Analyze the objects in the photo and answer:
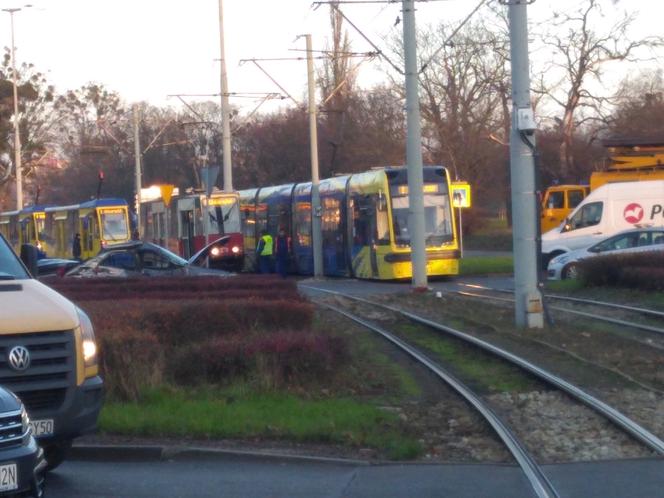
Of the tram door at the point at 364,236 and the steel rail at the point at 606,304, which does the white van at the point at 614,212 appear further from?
the steel rail at the point at 606,304

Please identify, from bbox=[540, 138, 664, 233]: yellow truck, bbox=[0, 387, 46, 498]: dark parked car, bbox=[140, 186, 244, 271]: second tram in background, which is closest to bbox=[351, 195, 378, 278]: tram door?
bbox=[140, 186, 244, 271]: second tram in background

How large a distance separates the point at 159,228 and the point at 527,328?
30.3 m

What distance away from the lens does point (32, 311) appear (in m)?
8.68

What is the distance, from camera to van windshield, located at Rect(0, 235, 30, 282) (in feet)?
32.0

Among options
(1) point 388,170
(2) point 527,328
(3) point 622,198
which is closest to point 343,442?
(2) point 527,328

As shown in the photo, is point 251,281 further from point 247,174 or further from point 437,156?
point 247,174

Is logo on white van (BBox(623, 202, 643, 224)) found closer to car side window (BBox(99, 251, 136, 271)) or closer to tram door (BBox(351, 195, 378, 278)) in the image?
tram door (BBox(351, 195, 378, 278))

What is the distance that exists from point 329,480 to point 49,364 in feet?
7.73

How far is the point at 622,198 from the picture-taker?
112ft

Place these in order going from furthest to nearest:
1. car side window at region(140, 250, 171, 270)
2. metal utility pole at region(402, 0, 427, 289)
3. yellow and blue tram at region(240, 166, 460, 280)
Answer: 1. yellow and blue tram at region(240, 166, 460, 280)
2. car side window at region(140, 250, 171, 270)
3. metal utility pole at region(402, 0, 427, 289)

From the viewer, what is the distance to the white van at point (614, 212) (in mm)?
34031

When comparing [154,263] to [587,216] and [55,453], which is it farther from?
[55,453]

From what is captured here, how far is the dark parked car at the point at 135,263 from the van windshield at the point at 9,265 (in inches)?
593

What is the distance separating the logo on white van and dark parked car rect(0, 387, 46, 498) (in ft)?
95.8
